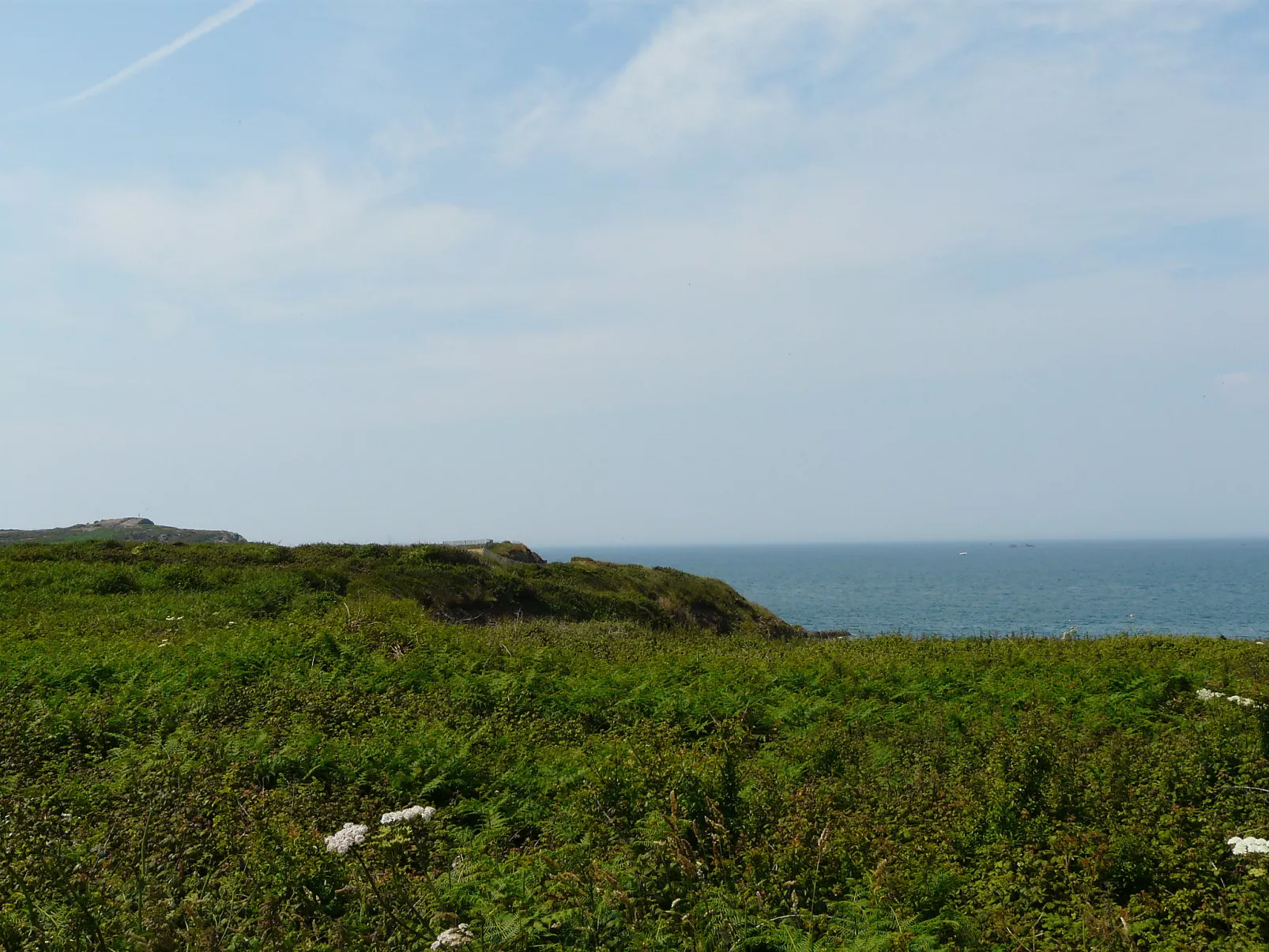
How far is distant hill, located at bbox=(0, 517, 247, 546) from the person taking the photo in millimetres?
52469

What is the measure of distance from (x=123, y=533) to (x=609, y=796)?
208 ft

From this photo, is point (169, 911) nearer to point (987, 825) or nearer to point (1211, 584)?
point (987, 825)

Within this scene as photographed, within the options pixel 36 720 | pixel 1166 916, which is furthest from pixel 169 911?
pixel 1166 916

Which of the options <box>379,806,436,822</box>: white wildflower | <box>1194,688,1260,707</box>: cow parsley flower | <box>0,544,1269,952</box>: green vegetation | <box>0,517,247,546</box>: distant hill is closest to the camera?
<box>0,544,1269,952</box>: green vegetation

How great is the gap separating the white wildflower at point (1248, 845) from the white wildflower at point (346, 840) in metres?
6.61

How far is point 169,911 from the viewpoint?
5340 millimetres

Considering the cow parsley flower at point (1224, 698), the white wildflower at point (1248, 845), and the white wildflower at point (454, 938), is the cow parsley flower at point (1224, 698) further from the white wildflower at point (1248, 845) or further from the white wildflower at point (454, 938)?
the white wildflower at point (454, 938)

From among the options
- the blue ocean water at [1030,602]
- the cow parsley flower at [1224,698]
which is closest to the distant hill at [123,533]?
the blue ocean water at [1030,602]

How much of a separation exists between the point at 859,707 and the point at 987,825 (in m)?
4.72

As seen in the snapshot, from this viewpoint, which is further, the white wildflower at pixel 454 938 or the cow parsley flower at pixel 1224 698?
the cow parsley flower at pixel 1224 698

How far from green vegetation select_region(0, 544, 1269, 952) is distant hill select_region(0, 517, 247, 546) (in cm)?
4451

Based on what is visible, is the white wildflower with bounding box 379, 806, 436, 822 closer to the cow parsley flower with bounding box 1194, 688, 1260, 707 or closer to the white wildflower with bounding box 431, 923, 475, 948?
the white wildflower with bounding box 431, 923, 475, 948

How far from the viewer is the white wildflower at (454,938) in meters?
4.95

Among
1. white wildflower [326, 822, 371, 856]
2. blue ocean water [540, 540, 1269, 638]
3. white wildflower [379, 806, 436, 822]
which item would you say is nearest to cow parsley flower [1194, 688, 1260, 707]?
white wildflower [379, 806, 436, 822]
